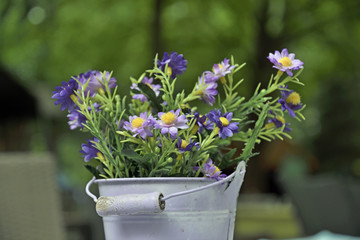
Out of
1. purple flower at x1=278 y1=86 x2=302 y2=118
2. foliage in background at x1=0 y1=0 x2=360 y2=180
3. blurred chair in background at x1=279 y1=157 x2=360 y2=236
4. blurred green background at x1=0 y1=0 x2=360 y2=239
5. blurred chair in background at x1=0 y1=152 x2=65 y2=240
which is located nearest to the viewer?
purple flower at x1=278 y1=86 x2=302 y2=118

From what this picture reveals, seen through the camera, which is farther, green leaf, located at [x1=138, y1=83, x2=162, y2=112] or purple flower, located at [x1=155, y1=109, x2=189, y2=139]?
green leaf, located at [x1=138, y1=83, x2=162, y2=112]

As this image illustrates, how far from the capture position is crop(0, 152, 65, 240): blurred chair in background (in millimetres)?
2010

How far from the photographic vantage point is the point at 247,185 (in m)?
8.02

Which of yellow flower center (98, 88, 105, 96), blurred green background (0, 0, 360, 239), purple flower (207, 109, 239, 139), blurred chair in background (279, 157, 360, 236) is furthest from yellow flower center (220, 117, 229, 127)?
blurred green background (0, 0, 360, 239)

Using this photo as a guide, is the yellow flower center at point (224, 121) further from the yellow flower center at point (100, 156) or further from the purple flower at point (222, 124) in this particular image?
the yellow flower center at point (100, 156)

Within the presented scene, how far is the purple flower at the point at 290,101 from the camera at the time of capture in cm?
96

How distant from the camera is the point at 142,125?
0.87 meters

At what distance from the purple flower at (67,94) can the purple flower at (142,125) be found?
Answer: 12 centimetres

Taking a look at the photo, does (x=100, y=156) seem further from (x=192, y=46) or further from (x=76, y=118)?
(x=192, y=46)

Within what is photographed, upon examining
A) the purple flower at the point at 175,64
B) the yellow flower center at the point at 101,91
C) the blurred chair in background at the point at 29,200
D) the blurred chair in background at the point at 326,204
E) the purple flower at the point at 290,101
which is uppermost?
the purple flower at the point at 175,64

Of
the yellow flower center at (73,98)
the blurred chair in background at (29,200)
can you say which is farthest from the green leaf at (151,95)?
the blurred chair in background at (29,200)

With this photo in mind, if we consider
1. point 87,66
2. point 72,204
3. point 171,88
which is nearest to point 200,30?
point 87,66

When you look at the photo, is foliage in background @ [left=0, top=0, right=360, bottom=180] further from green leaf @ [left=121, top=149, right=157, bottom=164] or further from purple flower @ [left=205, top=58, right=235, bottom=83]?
green leaf @ [left=121, top=149, right=157, bottom=164]

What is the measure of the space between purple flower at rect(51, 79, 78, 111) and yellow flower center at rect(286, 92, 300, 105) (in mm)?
338
